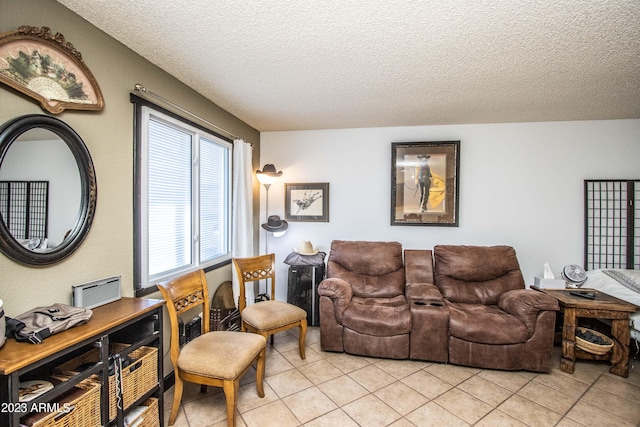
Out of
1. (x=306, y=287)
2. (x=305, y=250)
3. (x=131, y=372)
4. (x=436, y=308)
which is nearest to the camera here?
(x=131, y=372)

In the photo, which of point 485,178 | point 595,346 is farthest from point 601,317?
point 485,178

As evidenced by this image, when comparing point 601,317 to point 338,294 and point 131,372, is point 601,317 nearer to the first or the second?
point 338,294

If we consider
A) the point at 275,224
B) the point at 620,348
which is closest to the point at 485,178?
the point at 620,348

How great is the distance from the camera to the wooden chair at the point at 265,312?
7.87 feet

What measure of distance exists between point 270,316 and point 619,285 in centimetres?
351

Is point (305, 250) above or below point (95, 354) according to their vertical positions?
above

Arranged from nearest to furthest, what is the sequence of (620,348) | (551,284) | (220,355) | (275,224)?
(220,355) < (620,348) < (551,284) < (275,224)

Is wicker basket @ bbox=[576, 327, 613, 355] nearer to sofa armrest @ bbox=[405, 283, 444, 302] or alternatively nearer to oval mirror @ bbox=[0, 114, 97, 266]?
sofa armrest @ bbox=[405, 283, 444, 302]

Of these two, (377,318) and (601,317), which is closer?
(601,317)

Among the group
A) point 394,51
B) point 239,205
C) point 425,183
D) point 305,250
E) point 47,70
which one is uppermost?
point 394,51

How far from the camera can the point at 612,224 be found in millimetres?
3230

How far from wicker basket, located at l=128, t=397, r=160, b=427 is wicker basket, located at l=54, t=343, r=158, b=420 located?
0.36ft

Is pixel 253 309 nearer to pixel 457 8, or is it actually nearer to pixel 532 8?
pixel 457 8

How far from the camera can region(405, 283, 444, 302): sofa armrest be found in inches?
105
